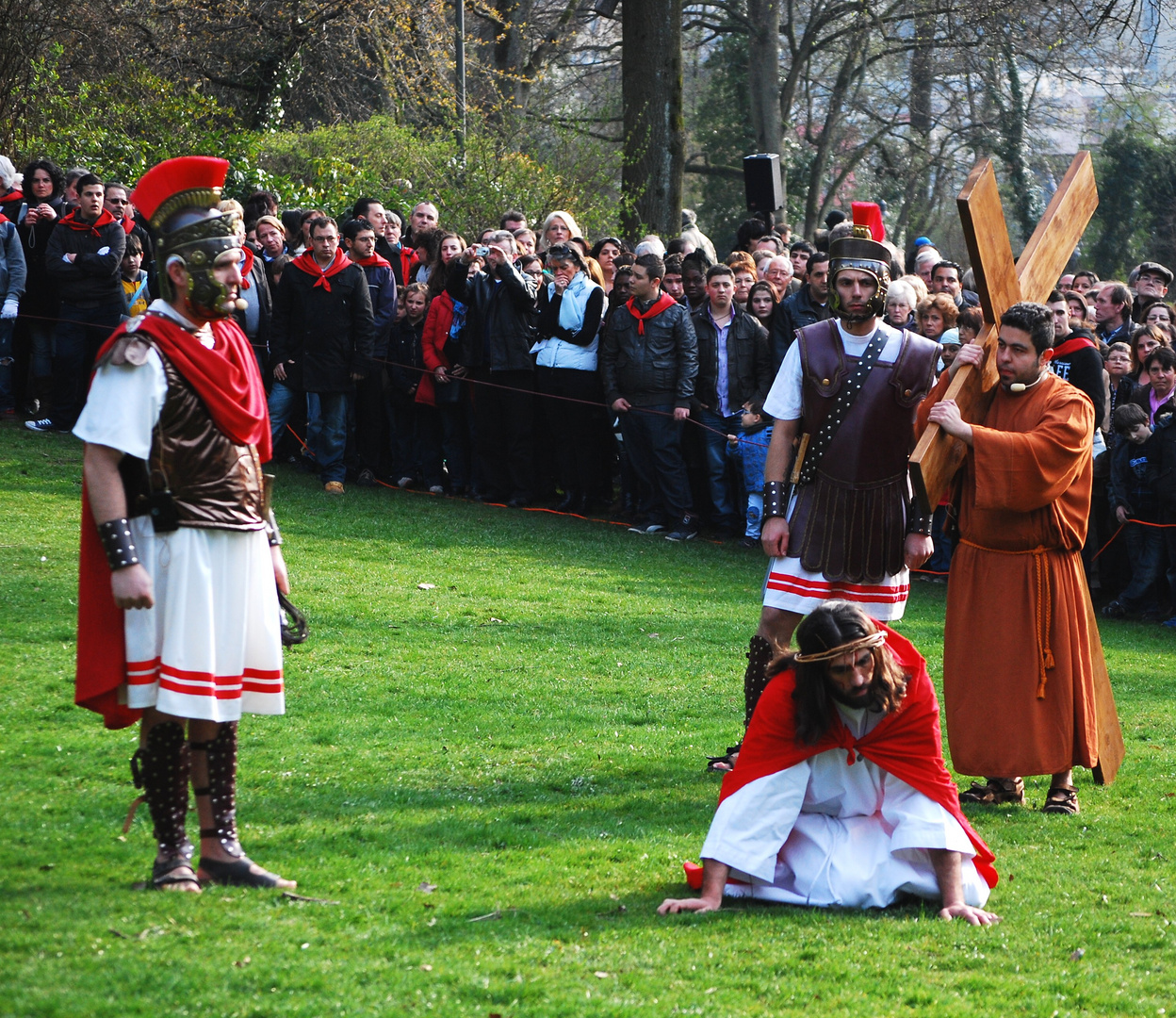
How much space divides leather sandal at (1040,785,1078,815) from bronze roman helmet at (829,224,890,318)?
2295 millimetres

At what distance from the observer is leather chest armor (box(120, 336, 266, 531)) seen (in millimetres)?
4660

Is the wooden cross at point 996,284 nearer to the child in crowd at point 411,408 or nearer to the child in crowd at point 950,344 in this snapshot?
the child in crowd at point 950,344

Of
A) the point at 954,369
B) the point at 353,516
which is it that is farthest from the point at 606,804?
the point at 353,516

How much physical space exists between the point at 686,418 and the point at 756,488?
86 centimetres

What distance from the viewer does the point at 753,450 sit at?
12484 mm

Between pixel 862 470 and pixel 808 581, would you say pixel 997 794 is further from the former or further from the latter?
pixel 862 470

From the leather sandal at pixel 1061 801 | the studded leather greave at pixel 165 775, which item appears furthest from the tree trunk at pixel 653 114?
the studded leather greave at pixel 165 775

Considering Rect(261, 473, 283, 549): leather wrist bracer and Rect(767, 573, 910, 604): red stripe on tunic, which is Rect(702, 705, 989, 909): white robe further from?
Rect(261, 473, 283, 549): leather wrist bracer

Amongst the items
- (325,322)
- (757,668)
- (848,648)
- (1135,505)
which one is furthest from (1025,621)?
(325,322)

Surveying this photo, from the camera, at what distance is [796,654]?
5094mm

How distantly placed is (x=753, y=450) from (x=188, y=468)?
8240 mm

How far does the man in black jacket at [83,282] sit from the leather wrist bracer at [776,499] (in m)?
8.93

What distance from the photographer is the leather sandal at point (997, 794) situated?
666 centimetres

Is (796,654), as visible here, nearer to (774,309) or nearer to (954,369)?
(954,369)
